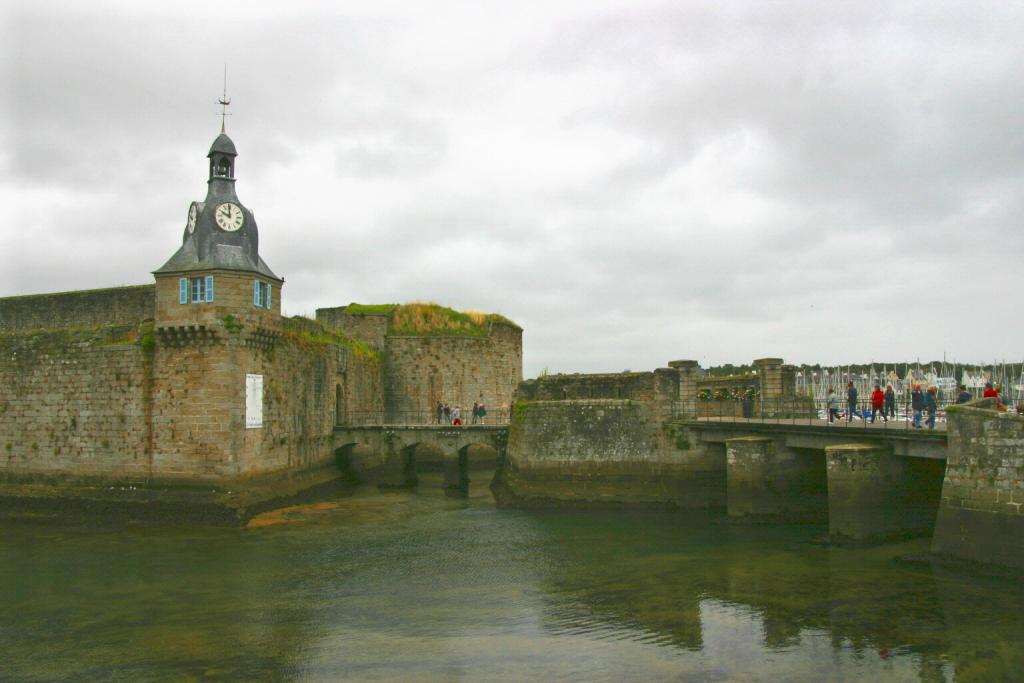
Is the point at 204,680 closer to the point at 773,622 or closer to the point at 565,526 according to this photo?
the point at 773,622

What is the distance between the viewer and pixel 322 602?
13.2 metres

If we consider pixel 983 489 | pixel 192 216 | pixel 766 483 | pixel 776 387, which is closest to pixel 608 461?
pixel 766 483

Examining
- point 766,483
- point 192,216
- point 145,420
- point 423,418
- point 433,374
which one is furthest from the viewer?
point 433,374

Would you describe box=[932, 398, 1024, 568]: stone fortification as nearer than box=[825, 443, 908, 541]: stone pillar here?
Yes

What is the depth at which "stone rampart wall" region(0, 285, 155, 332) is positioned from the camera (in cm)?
2717

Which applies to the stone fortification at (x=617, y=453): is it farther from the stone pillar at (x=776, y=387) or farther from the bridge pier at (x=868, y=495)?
the bridge pier at (x=868, y=495)

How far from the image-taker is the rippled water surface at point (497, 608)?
10.1 m

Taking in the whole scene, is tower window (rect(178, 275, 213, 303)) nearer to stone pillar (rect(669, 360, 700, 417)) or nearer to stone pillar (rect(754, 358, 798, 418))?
stone pillar (rect(669, 360, 700, 417))

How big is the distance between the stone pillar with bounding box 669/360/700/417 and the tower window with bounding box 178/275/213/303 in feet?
44.5

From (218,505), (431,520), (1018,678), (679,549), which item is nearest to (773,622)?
(1018,678)

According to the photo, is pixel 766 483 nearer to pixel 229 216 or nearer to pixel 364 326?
pixel 229 216

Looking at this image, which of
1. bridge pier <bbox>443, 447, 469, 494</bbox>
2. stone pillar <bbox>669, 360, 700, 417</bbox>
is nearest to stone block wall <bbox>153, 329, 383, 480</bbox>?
bridge pier <bbox>443, 447, 469, 494</bbox>

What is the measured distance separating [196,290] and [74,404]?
5145 millimetres

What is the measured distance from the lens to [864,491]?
52.0 feet
